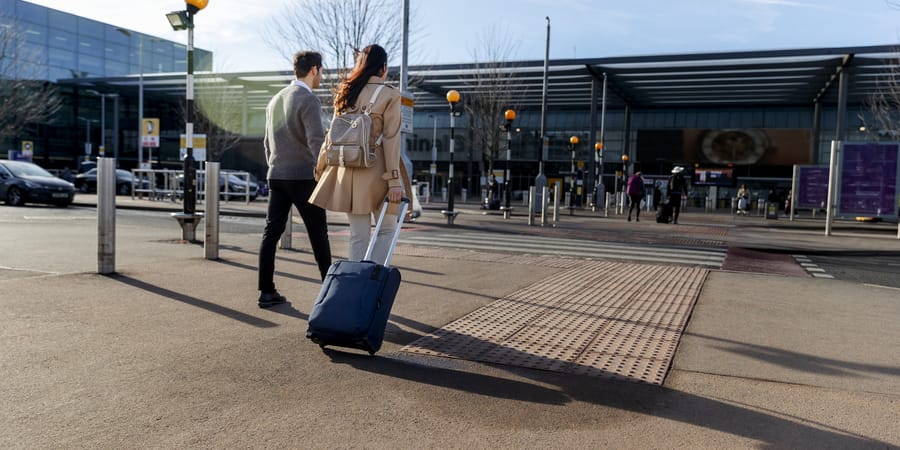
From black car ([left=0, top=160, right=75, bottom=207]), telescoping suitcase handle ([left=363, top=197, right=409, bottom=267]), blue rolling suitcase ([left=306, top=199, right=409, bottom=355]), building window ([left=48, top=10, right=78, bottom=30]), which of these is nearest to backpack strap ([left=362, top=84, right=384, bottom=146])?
telescoping suitcase handle ([left=363, top=197, right=409, bottom=267])

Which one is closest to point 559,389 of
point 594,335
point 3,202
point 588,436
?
point 588,436

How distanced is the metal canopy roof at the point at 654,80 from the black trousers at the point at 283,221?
24803 millimetres

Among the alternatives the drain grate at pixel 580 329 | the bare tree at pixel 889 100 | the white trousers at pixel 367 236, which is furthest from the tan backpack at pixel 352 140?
the bare tree at pixel 889 100

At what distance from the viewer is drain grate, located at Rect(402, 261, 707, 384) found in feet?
13.0

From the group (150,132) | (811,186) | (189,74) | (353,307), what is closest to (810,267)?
(353,307)

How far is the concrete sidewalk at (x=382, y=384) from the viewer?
9.06 feet

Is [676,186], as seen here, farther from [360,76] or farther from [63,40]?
[63,40]

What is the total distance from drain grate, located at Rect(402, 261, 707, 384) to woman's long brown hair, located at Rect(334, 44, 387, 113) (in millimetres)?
1610

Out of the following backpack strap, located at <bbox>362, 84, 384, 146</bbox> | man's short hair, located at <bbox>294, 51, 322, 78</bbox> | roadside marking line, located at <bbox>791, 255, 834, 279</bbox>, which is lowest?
roadside marking line, located at <bbox>791, 255, 834, 279</bbox>

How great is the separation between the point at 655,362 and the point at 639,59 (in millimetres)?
34999

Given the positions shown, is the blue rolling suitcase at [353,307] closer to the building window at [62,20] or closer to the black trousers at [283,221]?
the black trousers at [283,221]

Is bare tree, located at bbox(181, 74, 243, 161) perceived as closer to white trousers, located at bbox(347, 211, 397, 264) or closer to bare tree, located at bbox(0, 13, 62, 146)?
bare tree, located at bbox(0, 13, 62, 146)

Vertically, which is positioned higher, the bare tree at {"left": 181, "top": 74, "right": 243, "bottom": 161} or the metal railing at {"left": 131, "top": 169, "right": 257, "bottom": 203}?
the bare tree at {"left": 181, "top": 74, "right": 243, "bottom": 161}

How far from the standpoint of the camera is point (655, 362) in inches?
158
